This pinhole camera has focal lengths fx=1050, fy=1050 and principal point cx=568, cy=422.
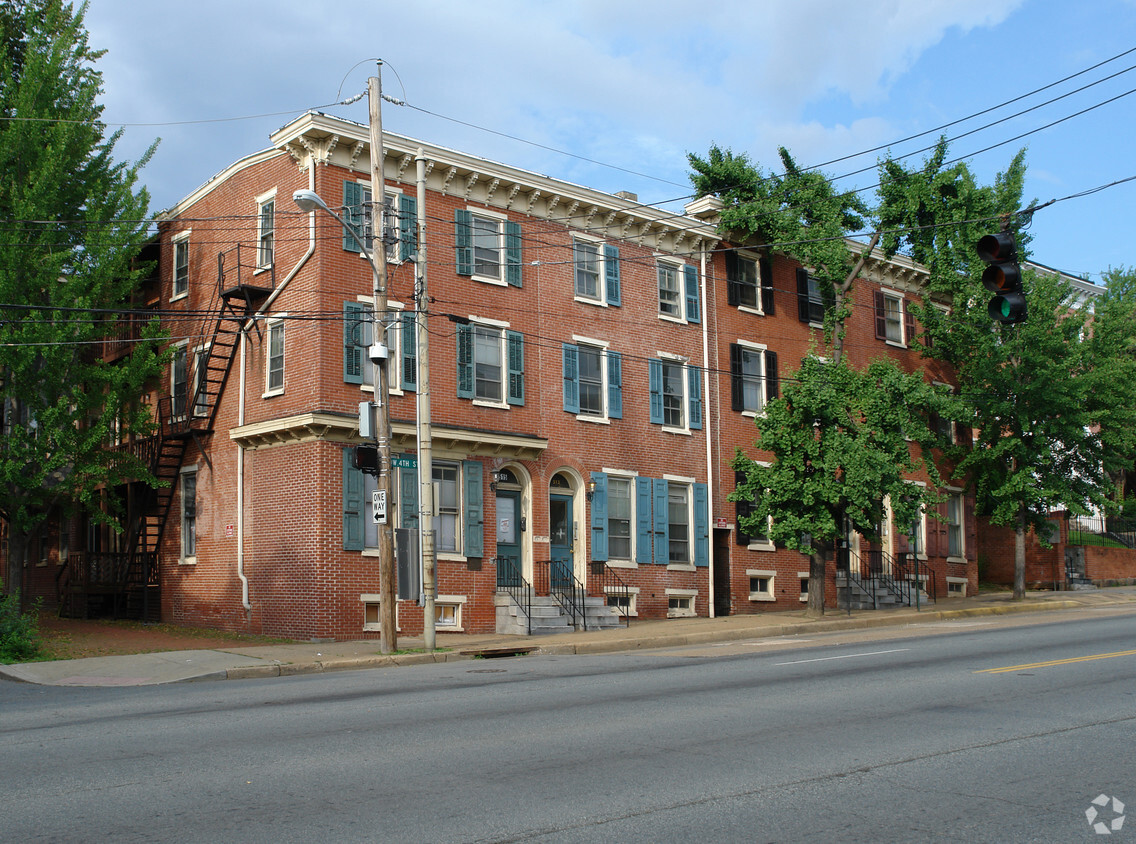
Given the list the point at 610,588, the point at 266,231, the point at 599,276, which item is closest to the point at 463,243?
the point at 599,276

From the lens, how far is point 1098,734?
8797 millimetres

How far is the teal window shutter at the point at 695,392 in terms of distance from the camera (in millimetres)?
28344

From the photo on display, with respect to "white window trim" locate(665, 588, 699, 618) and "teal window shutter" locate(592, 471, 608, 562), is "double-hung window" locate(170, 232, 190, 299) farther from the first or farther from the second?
"white window trim" locate(665, 588, 699, 618)

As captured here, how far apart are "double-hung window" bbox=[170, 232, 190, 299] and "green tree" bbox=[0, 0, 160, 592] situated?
165 cm

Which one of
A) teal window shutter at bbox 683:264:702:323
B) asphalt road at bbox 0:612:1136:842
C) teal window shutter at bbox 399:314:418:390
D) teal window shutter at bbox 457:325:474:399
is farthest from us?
teal window shutter at bbox 683:264:702:323

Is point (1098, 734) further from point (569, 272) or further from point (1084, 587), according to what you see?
point (1084, 587)

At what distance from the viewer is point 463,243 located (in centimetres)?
2405

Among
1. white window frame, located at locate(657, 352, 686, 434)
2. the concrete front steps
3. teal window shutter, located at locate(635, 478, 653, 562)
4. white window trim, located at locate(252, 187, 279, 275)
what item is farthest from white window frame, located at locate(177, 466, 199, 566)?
white window frame, located at locate(657, 352, 686, 434)

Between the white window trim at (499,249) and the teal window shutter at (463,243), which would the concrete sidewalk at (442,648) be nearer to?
the white window trim at (499,249)

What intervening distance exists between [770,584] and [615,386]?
7.70 metres

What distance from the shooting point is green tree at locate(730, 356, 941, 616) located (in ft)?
79.2

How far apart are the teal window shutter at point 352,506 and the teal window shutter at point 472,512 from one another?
2455 mm

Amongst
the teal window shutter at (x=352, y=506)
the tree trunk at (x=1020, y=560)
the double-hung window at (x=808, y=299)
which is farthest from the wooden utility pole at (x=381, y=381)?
the tree trunk at (x=1020, y=560)

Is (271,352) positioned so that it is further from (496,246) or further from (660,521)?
(660,521)
